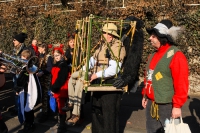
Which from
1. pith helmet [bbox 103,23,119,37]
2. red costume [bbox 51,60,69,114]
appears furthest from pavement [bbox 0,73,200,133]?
pith helmet [bbox 103,23,119,37]

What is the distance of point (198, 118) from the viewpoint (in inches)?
230

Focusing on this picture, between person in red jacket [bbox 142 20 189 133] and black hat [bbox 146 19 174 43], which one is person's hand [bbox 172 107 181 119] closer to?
person in red jacket [bbox 142 20 189 133]

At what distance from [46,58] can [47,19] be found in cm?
597

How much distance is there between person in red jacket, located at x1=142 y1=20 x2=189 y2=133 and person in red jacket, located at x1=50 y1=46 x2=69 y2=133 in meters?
2.11

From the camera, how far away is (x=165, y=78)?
3205 mm

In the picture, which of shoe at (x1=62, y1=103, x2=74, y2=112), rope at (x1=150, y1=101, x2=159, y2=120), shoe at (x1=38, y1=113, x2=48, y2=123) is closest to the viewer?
rope at (x1=150, y1=101, x2=159, y2=120)

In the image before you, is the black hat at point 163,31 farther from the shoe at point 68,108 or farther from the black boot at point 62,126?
the black boot at point 62,126

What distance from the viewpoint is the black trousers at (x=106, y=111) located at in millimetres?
4051

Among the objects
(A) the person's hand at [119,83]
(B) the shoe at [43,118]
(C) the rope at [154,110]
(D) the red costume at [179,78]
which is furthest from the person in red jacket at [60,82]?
(D) the red costume at [179,78]

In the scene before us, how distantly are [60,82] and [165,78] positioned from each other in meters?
2.51

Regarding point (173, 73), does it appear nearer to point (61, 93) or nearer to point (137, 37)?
point (137, 37)

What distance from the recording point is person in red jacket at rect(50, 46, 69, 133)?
17.1ft

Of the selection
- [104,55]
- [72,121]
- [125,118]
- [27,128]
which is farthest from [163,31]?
[27,128]

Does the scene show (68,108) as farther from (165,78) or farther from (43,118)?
(165,78)
